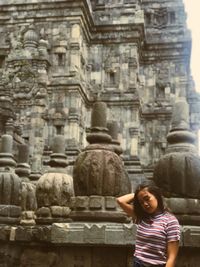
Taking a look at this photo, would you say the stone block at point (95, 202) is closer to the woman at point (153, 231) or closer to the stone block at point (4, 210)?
the woman at point (153, 231)

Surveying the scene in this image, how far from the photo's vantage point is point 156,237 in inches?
159

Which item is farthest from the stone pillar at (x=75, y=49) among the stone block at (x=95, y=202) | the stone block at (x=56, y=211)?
the stone block at (x=95, y=202)

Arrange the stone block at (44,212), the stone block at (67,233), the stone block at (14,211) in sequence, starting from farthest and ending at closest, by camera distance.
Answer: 1. the stone block at (44,212)
2. the stone block at (14,211)
3. the stone block at (67,233)

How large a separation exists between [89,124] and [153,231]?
75.6 feet

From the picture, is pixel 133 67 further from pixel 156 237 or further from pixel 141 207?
pixel 156 237

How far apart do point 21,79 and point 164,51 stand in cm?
1103

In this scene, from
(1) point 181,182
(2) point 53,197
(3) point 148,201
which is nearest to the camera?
(3) point 148,201

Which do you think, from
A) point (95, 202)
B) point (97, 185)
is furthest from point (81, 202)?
point (97, 185)

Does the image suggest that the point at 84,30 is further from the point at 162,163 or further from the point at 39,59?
the point at 162,163

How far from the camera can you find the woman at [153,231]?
13.1 feet

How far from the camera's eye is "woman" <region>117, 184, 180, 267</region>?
13.1 feet

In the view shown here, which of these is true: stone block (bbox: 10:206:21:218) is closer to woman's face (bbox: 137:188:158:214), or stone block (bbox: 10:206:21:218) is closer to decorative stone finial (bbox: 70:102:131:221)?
decorative stone finial (bbox: 70:102:131:221)

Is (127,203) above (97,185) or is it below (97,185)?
below

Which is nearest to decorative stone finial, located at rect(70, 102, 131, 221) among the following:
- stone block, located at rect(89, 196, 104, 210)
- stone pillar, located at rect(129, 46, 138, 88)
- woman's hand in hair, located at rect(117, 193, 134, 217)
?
stone block, located at rect(89, 196, 104, 210)
